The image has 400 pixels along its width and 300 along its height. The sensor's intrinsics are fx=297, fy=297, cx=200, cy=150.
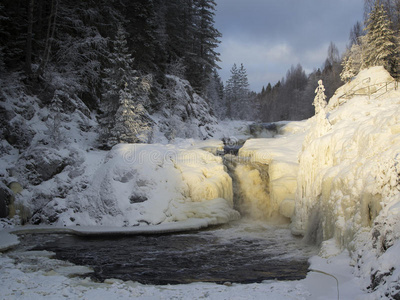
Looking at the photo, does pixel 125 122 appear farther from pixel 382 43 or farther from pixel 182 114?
pixel 382 43

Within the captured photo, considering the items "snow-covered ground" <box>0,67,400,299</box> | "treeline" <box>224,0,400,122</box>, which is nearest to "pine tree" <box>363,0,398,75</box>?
"treeline" <box>224,0,400,122</box>

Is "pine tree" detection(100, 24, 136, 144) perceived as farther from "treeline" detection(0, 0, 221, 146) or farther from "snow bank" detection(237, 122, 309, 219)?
"snow bank" detection(237, 122, 309, 219)

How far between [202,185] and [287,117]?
5682cm

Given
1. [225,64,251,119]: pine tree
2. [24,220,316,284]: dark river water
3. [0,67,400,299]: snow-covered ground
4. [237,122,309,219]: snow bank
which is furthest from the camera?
[225,64,251,119]: pine tree

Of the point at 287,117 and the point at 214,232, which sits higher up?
the point at 287,117

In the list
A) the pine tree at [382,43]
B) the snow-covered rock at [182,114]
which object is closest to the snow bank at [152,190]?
the snow-covered rock at [182,114]

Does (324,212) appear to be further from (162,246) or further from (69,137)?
(69,137)

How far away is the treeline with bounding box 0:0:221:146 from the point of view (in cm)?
1825

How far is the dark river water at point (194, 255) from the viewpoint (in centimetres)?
771

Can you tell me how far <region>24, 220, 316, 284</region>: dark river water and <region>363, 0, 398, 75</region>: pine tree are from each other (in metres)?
19.1

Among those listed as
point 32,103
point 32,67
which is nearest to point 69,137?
point 32,103

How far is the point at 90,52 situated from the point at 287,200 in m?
17.3

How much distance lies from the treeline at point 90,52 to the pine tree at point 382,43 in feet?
58.3

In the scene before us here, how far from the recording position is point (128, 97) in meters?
17.5
